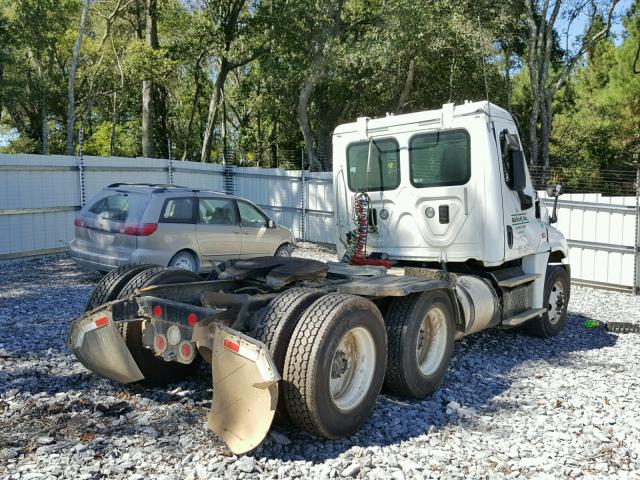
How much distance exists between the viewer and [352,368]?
4.51m

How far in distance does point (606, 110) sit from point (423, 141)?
23716 millimetres

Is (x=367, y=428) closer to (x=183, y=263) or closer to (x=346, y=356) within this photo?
(x=346, y=356)

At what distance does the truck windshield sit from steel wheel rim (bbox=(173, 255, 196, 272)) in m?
4.04

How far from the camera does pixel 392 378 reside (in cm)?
496

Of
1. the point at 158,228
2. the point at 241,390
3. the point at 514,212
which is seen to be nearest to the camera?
the point at 241,390

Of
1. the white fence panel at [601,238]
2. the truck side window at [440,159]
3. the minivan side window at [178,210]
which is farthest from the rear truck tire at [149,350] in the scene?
the white fence panel at [601,238]

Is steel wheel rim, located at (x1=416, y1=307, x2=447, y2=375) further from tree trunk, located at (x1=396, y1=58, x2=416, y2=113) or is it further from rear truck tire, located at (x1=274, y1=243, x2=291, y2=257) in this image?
tree trunk, located at (x1=396, y1=58, x2=416, y2=113)

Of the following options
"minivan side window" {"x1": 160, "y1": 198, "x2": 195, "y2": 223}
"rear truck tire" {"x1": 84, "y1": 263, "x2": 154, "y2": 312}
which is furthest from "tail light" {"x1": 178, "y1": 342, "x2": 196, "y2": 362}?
"minivan side window" {"x1": 160, "y1": 198, "x2": 195, "y2": 223}

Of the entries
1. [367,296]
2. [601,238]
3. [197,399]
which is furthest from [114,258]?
[601,238]

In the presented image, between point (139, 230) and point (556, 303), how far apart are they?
6113 millimetres

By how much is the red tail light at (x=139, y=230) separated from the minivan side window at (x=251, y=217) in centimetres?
222

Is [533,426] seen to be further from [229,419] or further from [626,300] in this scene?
[626,300]

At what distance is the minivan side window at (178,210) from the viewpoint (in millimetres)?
9883

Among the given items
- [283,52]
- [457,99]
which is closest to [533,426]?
[283,52]
